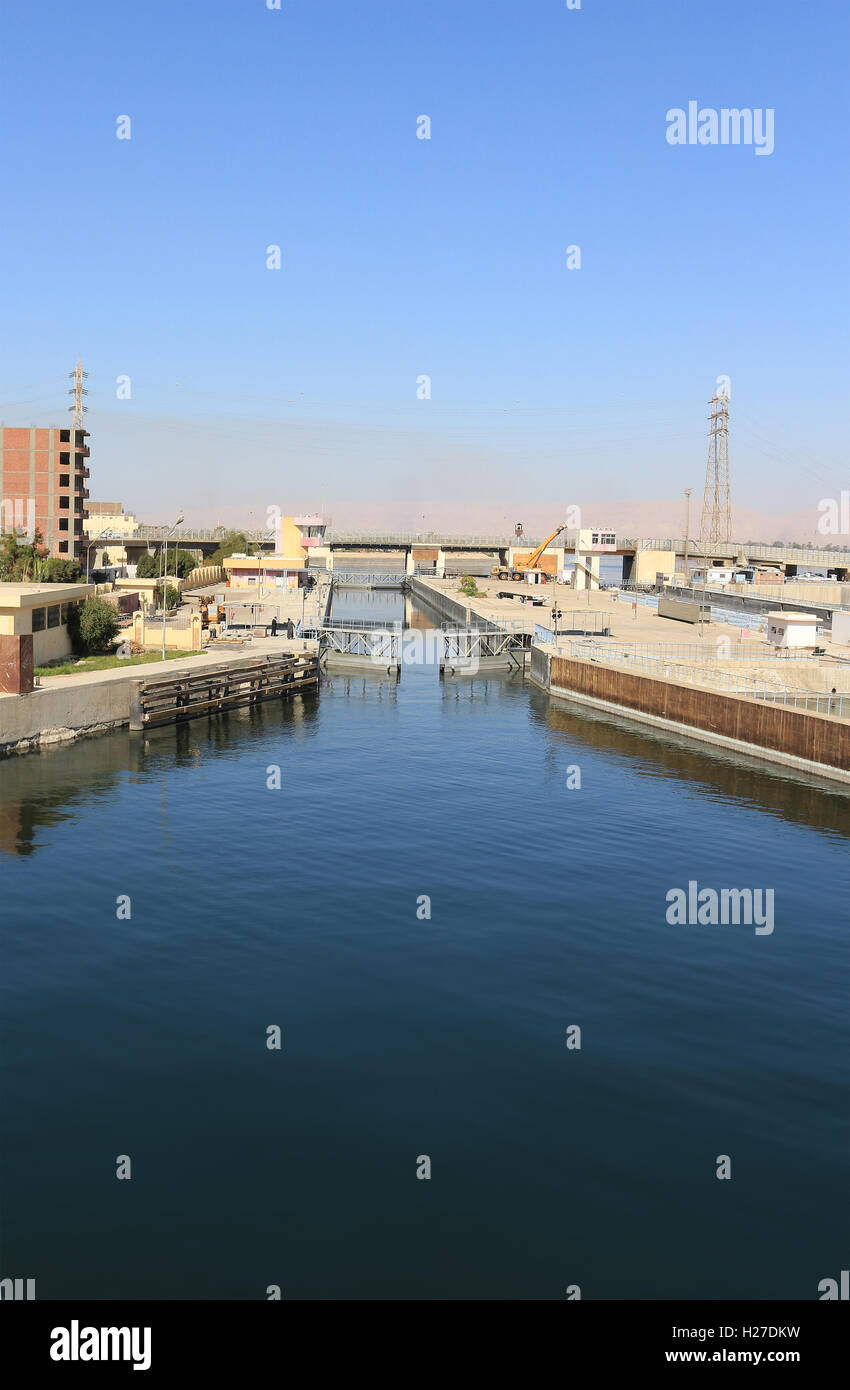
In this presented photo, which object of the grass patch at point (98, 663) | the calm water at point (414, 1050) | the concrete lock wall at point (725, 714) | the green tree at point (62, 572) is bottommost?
the calm water at point (414, 1050)

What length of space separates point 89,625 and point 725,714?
38301 mm

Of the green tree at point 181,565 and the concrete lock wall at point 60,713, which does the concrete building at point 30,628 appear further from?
the green tree at point 181,565

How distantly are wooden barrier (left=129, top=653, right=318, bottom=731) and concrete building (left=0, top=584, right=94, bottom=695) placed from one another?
21.6 ft

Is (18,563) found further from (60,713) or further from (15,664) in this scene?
(15,664)

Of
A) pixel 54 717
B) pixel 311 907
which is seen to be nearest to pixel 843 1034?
pixel 311 907

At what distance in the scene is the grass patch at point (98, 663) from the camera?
6250 cm

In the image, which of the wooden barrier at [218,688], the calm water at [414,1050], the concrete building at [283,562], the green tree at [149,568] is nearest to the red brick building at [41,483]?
the green tree at [149,568]

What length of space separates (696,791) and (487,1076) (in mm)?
28579

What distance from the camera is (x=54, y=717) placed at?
5509 centimetres

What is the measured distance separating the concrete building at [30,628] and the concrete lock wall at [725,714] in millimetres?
33133

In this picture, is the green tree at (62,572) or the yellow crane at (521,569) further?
the yellow crane at (521,569)

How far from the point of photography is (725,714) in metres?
58.8

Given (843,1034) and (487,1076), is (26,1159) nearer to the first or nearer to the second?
(487,1076)

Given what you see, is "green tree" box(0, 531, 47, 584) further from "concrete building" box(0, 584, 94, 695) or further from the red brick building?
the red brick building
